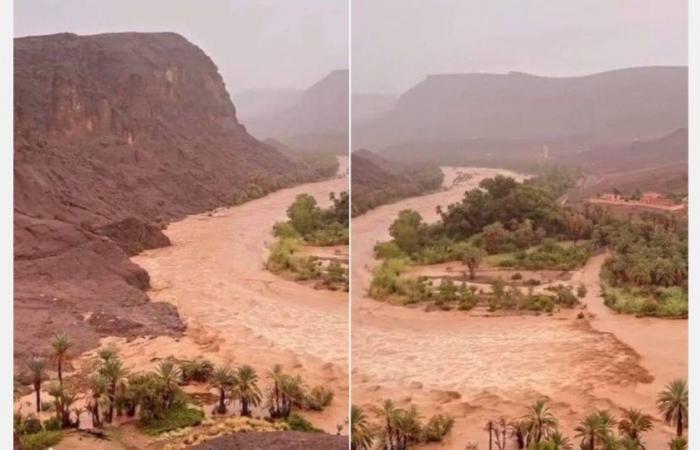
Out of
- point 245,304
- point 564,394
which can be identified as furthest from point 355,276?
point 564,394

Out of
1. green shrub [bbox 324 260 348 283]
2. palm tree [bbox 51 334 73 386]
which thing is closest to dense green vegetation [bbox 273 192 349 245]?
green shrub [bbox 324 260 348 283]

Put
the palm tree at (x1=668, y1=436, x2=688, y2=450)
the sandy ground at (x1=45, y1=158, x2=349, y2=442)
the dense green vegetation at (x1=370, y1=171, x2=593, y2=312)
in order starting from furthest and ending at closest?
the sandy ground at (x1=45, y1=158, x2=349, y2=442), the dense green vegetation at (x1=370, y1=171, x2=593, y2=312), the palm tree at (x1=668, y1=436, x2=688, y2=450)

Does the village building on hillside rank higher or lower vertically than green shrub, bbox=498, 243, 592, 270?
higher

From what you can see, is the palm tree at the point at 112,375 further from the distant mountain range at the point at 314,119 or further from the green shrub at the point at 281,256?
the distant mountain range at the point at 314,119

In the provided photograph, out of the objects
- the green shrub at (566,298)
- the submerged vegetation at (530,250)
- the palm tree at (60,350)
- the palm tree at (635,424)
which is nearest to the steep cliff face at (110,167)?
the palm tree at (60,350)

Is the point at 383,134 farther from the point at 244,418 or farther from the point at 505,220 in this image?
the point at 244,418

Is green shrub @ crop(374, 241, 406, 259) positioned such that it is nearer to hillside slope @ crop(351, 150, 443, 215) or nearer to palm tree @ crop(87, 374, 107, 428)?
hillside slope @ crop(351, 150, 443, 215)
